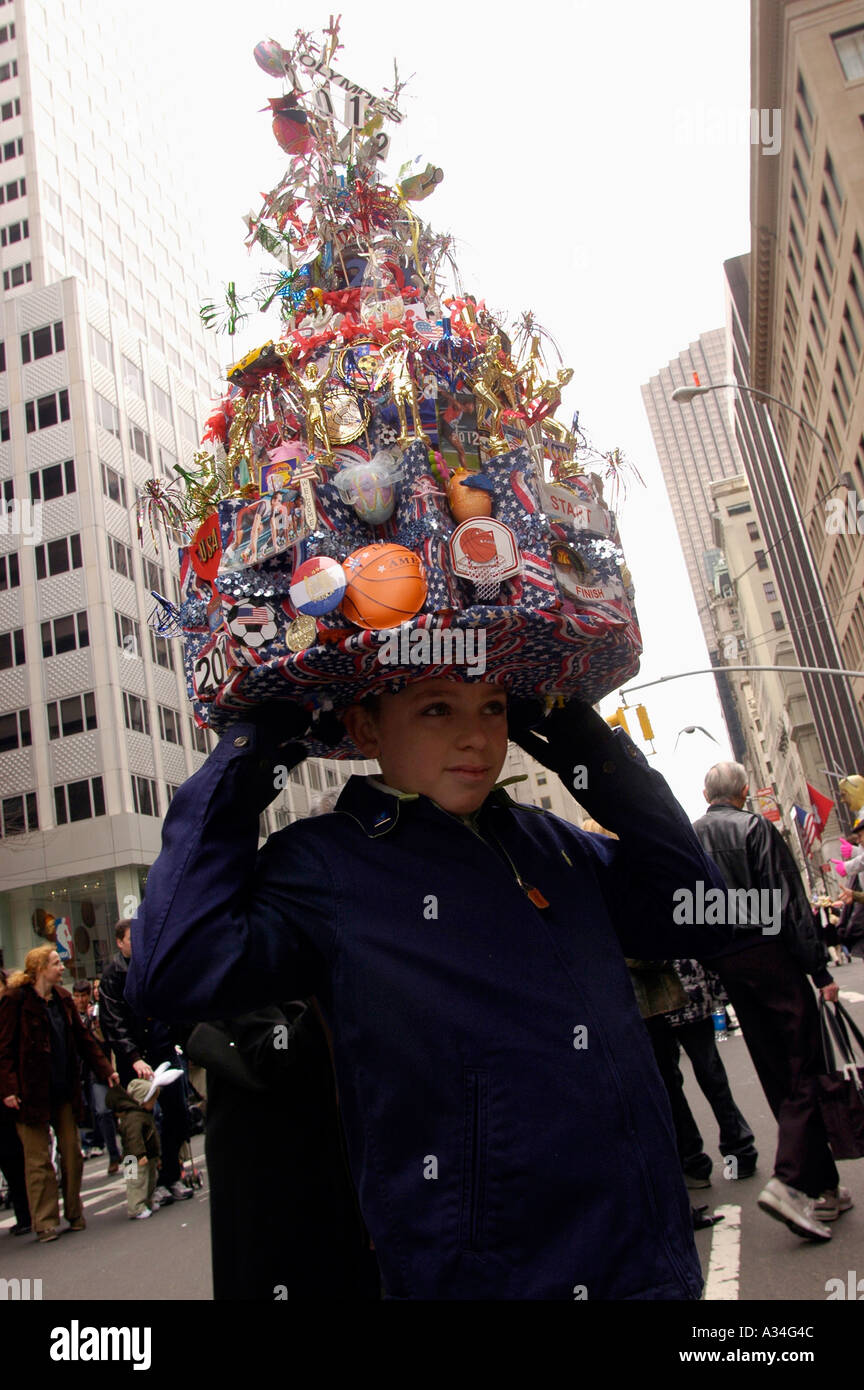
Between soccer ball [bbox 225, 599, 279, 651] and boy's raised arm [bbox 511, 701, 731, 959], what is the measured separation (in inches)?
30.8

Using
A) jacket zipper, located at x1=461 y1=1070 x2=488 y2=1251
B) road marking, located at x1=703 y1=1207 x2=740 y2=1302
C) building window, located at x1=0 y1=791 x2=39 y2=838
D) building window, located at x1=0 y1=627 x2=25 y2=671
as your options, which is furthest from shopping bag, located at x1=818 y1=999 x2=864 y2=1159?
building window, located at x1=0 y1=627 x2=25 y2=671

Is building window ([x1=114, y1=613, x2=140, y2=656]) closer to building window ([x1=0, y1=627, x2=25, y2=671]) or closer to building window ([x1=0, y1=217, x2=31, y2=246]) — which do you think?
building window ([x1=0, y1=627, x2=25, y2=671])

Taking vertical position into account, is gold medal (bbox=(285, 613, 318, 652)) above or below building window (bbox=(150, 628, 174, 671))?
below

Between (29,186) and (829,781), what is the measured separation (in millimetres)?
73945

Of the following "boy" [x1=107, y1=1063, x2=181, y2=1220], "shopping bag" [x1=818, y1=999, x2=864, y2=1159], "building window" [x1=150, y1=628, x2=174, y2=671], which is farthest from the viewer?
"building window" [x1=150, y1=628, x2=174, y2=671]

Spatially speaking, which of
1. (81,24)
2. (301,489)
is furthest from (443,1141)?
(81,24)

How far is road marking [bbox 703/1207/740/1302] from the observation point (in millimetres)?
4035

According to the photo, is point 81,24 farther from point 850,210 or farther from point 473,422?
Result: point 473,422

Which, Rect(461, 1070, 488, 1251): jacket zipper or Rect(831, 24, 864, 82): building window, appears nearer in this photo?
Rect(461, 1070, 488, 1251): jacket zipper

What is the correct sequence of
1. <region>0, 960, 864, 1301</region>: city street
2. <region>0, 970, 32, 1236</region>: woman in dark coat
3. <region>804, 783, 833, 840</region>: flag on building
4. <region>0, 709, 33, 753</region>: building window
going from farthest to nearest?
1. <region>0, 709, 33, 753</region>: building window
2. <region>804, 783, 833, 840</region>: flag on building
3. <region>0, 970, 32, 1236</region>: woman in dark coat
4. <region>0, 960, 864, 1301</region>: city street

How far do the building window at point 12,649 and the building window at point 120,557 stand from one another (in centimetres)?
458

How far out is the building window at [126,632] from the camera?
40.0 m

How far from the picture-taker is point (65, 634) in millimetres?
40594

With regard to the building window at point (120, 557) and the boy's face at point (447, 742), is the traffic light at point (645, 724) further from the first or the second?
the building window at point (120, 557)
